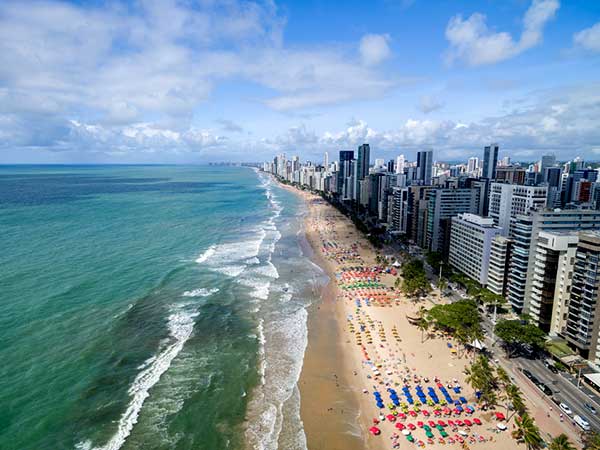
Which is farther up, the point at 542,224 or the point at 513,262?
the point at 542,224

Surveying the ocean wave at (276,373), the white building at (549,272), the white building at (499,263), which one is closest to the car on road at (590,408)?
the white building at (549,272)

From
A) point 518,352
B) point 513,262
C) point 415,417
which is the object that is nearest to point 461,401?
point 415,417

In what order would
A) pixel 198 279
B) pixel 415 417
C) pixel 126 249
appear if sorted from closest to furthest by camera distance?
pixel 415 417
pixel 198 279
pixel 126 249

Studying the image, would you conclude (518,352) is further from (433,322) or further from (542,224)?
(542,224)

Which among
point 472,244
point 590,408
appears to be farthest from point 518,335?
point 472,244

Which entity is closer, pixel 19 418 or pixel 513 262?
pixel 19 418

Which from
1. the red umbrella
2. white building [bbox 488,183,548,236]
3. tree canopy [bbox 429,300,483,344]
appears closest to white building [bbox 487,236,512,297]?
white building [bbox 488,183,548,236]
